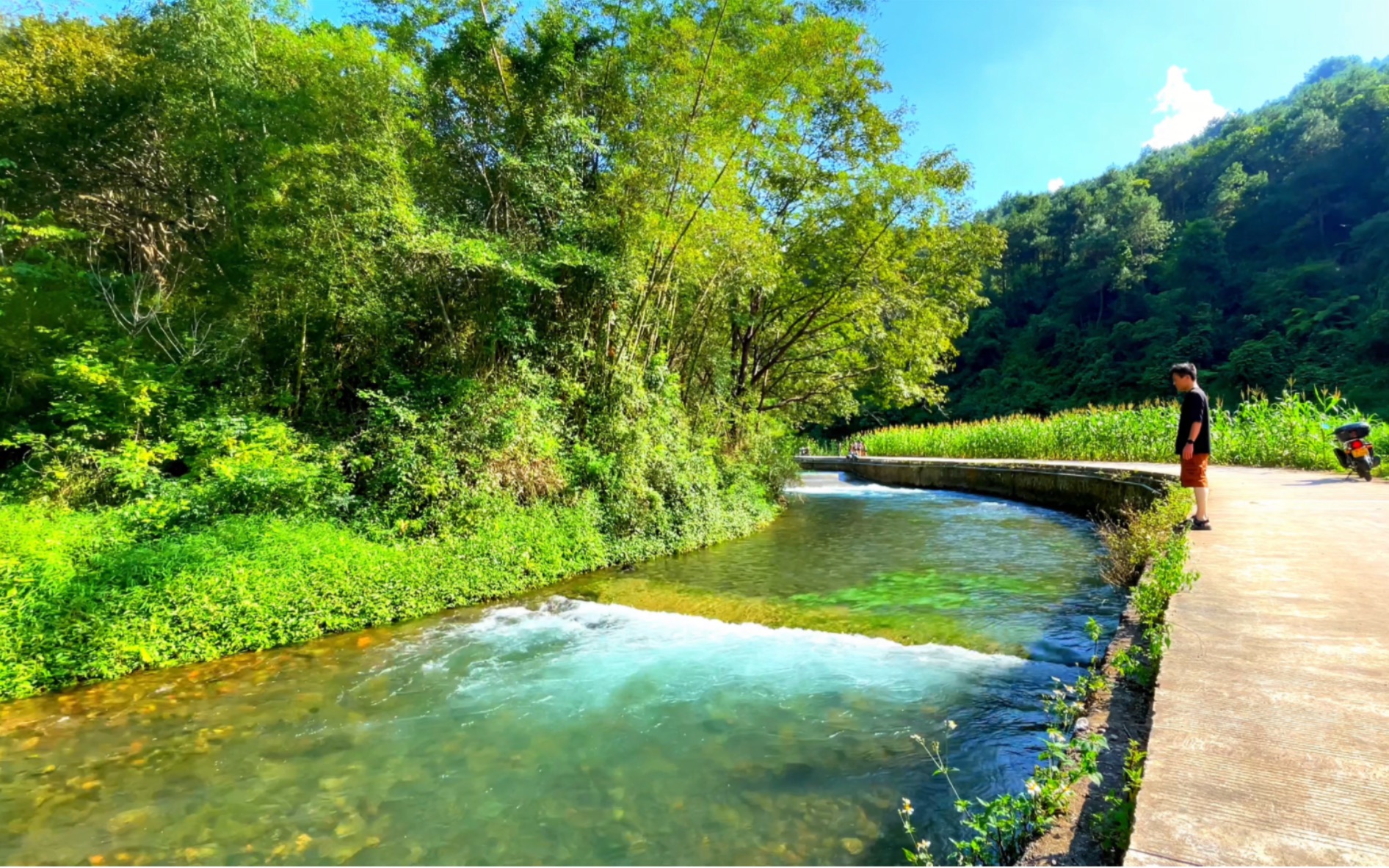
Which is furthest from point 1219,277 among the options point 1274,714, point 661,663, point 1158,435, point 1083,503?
point 1274,714

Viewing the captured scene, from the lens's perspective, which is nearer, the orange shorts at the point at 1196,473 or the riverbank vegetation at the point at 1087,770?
the riverbank vegetation at the point at 1087,770

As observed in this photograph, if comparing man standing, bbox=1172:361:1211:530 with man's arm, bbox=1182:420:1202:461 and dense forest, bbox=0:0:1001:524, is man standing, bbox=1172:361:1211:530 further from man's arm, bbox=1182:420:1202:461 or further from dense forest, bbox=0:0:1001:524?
dense forest, bbox=0:0:1001:524

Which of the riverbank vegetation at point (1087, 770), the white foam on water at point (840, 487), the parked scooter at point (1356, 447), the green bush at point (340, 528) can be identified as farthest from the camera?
the white foam on water at point (840, 487)

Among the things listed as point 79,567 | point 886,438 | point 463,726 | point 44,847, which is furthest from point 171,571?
point 886,438

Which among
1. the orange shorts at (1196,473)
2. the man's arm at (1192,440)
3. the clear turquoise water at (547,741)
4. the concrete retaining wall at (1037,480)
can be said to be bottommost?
the clear turquoise water at (547,741)

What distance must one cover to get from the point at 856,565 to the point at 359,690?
5897 millimetres

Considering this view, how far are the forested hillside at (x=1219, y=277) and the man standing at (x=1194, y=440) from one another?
36025mm

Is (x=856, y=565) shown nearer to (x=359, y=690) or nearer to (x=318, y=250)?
(x=359, y=690)

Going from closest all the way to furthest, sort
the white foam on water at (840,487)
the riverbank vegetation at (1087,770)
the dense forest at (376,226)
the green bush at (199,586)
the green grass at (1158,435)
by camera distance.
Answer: the riverbank vegetation at (1087,770), the green bush at (199,586), the dense forest at (376,226), the green grass at (1158,435), the white foam on water at (840,487)

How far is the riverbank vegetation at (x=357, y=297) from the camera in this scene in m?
6.09

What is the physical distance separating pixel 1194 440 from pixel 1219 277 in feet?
165

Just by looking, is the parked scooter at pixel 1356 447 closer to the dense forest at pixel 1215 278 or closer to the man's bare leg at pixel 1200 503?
the man's bare leg at pixel 1200 503

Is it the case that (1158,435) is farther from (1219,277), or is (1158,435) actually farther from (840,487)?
(1219,277)

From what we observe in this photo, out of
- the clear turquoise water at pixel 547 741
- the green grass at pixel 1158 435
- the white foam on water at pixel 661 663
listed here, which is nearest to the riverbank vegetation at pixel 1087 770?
the clear turquoise water at pixel 547 741
